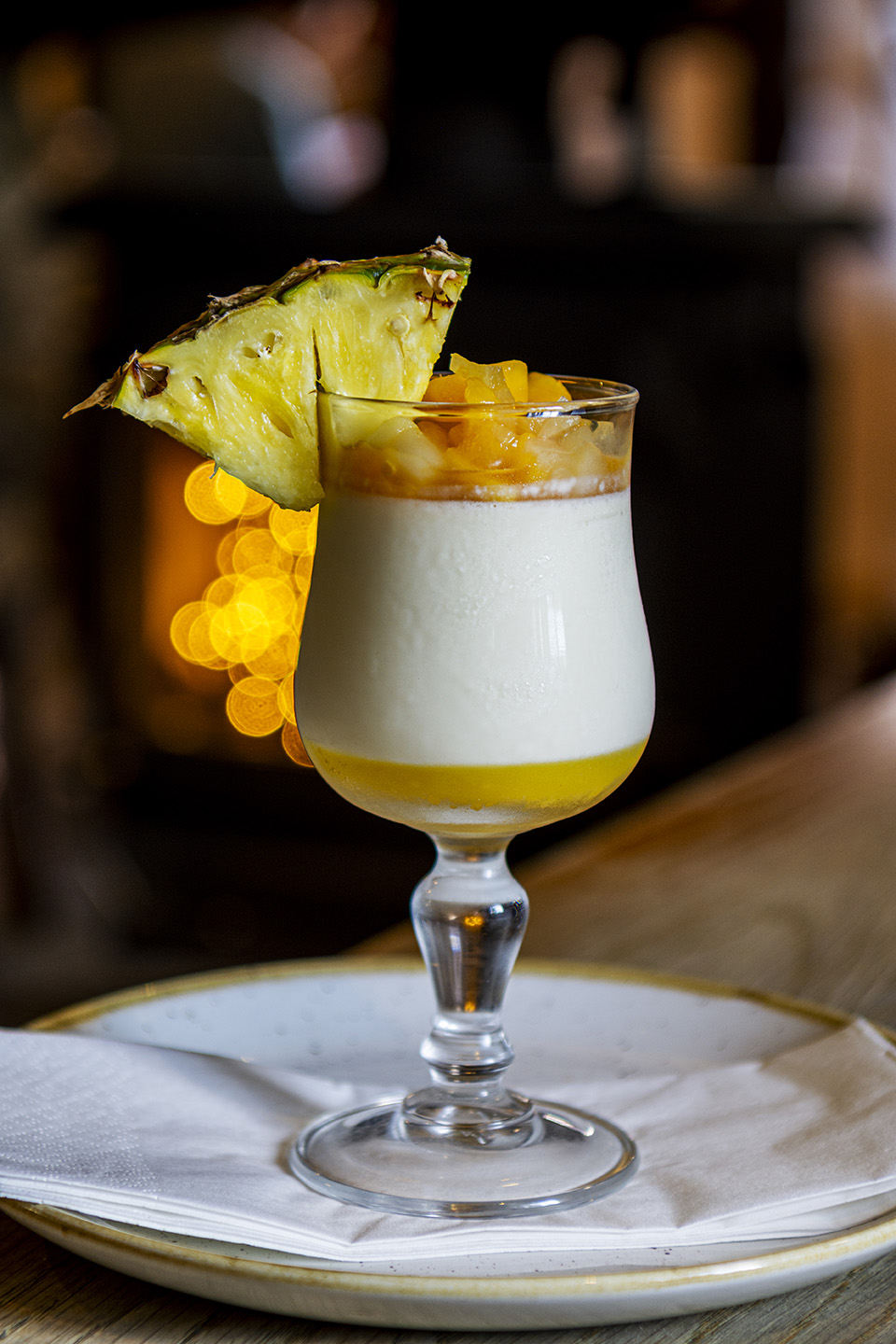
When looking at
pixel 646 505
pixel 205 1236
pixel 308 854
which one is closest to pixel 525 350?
pixel 646 505

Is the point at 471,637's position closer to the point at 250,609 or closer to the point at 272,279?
the point at 250,609

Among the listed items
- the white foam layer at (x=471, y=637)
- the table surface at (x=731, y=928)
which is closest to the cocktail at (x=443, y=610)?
the white foam layer at (x=471, y=637)

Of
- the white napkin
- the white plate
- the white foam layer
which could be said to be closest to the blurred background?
the white plate

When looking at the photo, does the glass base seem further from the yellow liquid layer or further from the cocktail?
the yellow liquid layer

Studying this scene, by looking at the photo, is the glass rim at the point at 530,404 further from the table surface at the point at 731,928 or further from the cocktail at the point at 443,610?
the table surface at the point at 731,928

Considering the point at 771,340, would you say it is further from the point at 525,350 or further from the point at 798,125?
the point at 798,125

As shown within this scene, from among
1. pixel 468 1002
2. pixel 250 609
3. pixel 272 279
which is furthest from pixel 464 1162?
pixel 272 279
